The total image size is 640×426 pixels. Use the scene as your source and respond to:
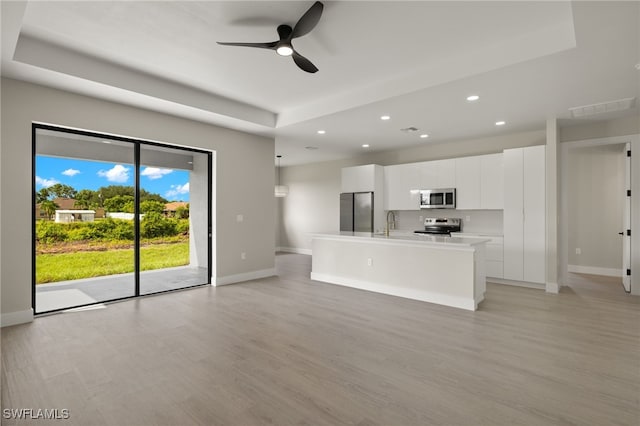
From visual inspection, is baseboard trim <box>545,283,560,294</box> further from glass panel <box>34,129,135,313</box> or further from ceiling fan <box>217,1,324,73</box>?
glass panel <box>34,129,135,313</box>

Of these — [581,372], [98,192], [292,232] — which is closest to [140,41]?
[98,192]

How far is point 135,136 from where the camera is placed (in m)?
4.49

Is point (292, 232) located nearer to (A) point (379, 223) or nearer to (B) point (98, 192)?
(A) point (379, 223)

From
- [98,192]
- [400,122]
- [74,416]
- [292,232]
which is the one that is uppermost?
[400,122]

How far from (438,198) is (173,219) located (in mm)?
4821

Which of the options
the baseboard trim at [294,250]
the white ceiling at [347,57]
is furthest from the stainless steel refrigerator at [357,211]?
the white ceiling at [347,57]

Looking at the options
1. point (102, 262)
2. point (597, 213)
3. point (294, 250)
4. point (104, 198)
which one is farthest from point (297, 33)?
point (294, 250)

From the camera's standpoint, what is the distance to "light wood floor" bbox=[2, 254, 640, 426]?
2010 mm

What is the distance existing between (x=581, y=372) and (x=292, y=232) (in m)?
8.32

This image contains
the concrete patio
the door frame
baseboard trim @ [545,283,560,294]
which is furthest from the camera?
baseboard trim @ [545,283,560,294]

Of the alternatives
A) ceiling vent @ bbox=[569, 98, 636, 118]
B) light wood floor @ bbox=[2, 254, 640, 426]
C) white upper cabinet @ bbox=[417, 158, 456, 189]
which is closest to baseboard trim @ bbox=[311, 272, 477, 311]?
light wood floor @ bbox=[2, 254, 640, 426]

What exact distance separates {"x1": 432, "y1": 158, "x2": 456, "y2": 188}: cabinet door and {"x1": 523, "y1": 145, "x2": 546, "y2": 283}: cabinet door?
4.01 ft

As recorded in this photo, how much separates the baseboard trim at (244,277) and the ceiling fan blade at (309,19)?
4.04 metres

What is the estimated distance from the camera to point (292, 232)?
10.3m
